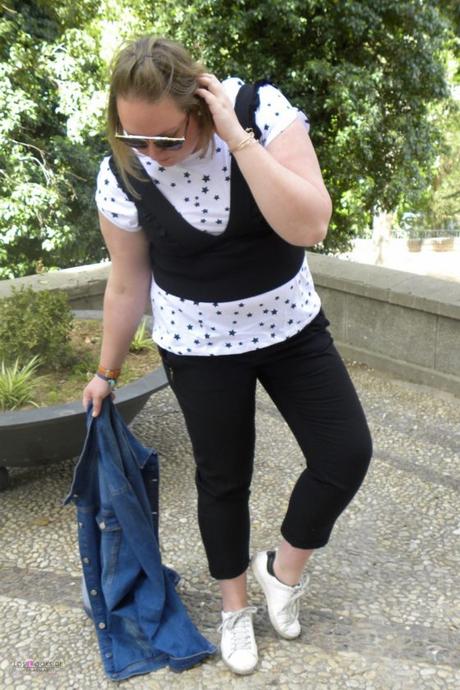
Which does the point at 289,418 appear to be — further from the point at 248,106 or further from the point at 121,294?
the point at 248,106

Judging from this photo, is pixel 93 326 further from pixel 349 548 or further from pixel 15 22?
pixel 15 22

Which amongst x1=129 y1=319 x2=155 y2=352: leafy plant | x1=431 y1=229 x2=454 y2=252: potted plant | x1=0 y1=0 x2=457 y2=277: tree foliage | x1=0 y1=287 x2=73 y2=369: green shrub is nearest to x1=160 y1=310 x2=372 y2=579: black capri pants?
x1=0 y1=287 x2=73 y2=369: green shrub

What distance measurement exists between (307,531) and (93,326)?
208 cm

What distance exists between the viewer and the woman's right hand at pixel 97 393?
7.34 ft

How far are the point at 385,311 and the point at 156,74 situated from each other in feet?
10.2

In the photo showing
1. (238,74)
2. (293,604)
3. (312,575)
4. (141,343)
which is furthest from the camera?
(238,74)

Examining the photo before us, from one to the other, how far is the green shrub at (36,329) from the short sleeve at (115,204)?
5.16 feet

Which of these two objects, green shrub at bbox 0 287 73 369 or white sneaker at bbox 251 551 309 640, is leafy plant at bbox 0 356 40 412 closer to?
green shrub at bbox 0 287 73 369

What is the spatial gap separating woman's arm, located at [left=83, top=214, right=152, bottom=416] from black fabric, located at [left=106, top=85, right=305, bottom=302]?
2.8 inches

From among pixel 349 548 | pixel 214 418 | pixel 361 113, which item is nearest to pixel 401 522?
pixel 349 548

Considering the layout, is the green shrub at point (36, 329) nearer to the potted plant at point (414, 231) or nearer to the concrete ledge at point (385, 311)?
the concrete ledge at point (385, 311)

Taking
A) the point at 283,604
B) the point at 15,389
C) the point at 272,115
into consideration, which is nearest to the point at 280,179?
the point at 272,115

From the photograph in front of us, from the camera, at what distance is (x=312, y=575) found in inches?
109

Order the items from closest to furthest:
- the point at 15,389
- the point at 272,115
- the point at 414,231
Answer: the point at 272,115 → the point at 15,389 → the point at 414,231
